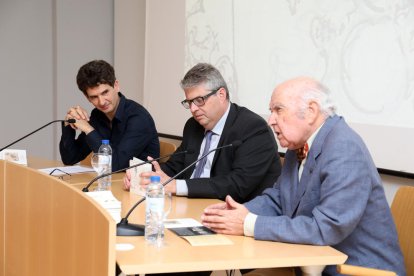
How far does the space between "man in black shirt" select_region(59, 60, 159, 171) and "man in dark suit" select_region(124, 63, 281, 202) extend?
423 mm

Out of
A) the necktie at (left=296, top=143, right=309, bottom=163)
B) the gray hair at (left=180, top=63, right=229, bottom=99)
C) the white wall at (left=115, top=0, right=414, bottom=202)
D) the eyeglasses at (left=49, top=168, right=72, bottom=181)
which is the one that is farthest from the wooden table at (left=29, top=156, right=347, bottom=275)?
the white wall at (left=115, top=0, right=414, bottom=202)

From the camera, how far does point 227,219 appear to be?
1.93 meters

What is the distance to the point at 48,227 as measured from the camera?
6.27ft

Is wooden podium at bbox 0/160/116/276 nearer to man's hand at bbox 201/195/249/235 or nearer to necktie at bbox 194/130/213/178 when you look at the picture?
man's hand at bbox 201/195/249/235

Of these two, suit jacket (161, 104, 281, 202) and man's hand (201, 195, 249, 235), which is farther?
suit jacket (161, 104, 281, 202)

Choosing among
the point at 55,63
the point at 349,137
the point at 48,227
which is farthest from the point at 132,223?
the point at 55,63

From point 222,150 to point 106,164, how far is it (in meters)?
0.65

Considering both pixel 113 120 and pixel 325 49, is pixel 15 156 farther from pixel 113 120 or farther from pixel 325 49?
pixel 325 49

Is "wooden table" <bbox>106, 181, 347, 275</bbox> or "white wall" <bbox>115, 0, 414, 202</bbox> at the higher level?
"white wall" <bbox>115, 0, 414, 202</bbox>

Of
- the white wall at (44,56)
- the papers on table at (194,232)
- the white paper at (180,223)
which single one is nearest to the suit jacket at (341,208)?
the papers on table at (194,232)

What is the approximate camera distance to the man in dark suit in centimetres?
258

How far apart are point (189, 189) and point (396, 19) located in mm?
1237

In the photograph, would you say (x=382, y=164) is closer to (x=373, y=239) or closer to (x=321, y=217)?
(x=373, y=239)

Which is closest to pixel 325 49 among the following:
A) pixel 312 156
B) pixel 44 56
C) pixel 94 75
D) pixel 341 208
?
pixel 312 156
